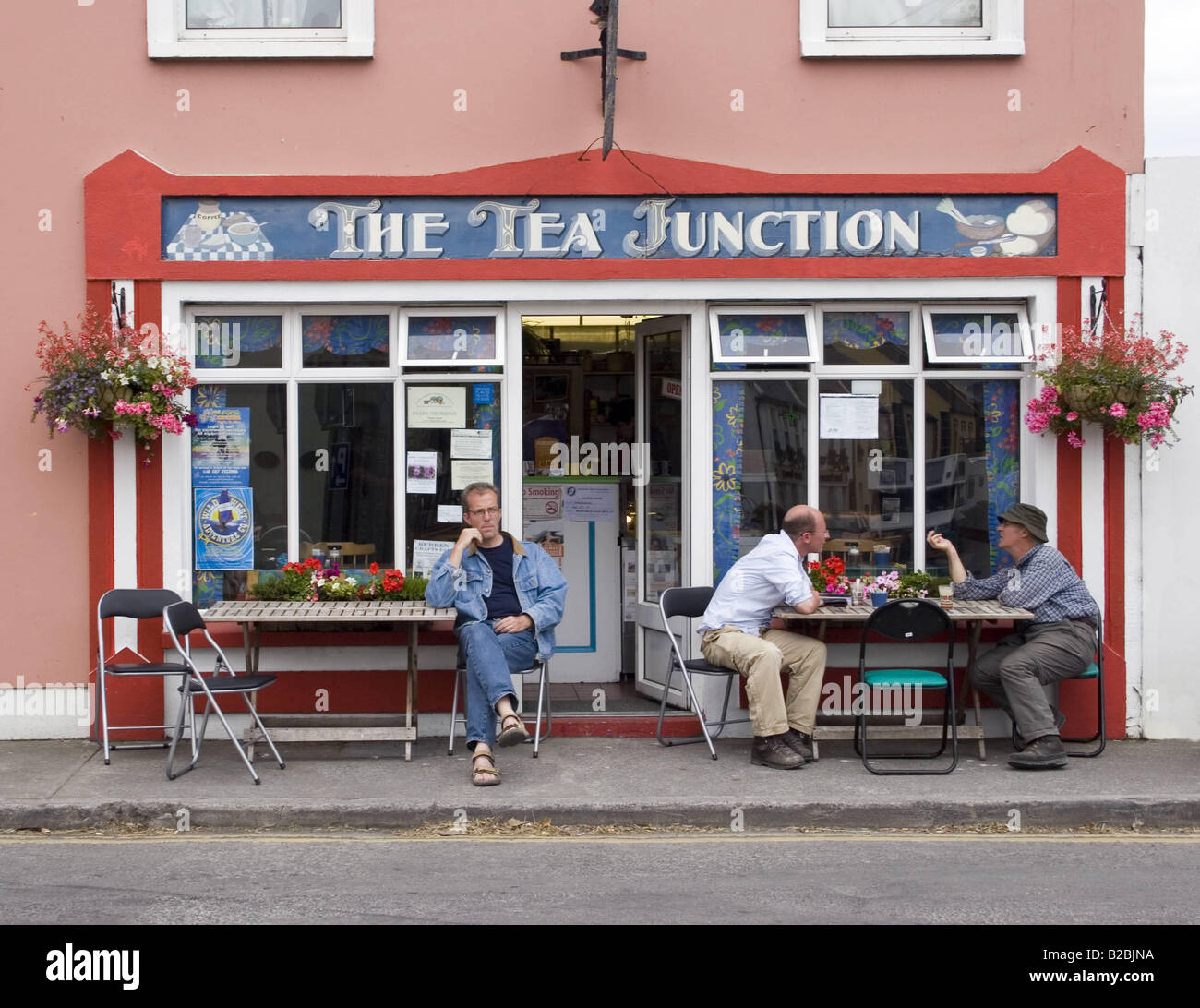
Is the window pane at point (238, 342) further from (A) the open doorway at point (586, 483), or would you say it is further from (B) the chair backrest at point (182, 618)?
(A) the open doorway at point (586, 483)

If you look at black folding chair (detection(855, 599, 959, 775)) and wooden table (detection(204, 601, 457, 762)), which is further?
wooden table (detection(204, 601, 457, 762))

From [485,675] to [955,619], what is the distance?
9.20 feet

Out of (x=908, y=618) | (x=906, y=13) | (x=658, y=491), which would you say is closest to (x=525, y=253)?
(x=658, y=491)

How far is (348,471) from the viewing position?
Answer: 9125 mm

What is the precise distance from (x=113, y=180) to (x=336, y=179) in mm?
1411

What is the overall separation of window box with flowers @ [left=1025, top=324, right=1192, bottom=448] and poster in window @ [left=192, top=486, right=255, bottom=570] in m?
5.16

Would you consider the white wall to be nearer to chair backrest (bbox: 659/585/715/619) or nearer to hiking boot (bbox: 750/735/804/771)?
hiking boot (bbox: 750/735/804/771)

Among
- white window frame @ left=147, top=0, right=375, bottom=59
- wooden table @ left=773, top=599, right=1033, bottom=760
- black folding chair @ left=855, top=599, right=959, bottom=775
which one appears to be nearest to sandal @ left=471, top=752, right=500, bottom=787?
wooden table @ left=773, top=599, right=1033, bottom=760

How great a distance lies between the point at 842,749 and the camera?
8.71m

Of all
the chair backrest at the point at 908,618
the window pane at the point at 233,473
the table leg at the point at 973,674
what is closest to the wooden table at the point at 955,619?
the table leg at the point at 973,674

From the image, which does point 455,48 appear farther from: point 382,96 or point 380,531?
point 380,531

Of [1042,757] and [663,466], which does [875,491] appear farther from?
[1042,757]

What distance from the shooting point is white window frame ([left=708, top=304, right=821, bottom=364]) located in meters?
9.05

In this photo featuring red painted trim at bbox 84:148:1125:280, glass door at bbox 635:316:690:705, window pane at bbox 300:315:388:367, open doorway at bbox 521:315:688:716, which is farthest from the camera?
open doorway at bbox 521:315:688:716
